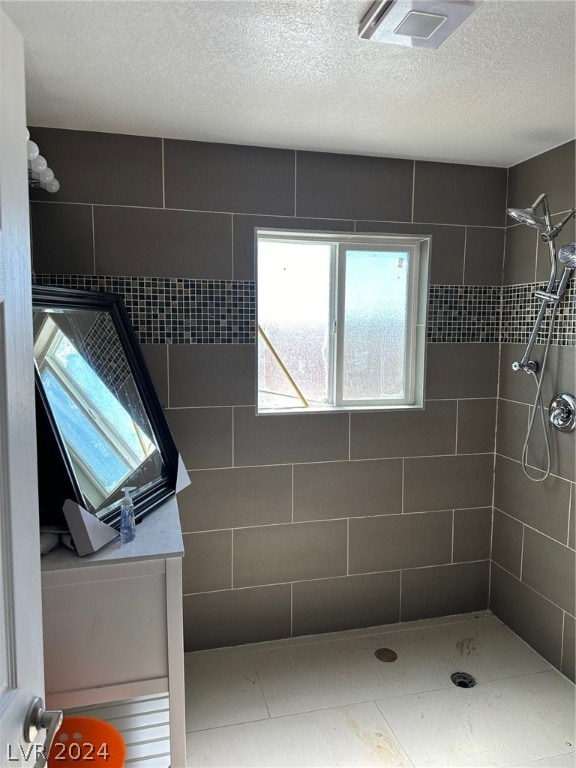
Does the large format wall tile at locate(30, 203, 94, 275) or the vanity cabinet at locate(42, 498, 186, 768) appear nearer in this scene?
the vanity cabinet at locate(42, 498, 186, 768)

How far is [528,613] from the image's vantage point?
246cm

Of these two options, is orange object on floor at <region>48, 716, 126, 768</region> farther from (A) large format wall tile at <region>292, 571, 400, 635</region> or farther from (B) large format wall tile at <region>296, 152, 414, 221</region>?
(B) large format wall tile at <region>296, 152, 414, 221</region>

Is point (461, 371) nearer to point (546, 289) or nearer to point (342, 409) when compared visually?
point (546, 289)

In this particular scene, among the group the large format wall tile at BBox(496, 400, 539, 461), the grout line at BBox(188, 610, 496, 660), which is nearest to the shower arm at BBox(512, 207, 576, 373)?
the large format wall tile at BBox(496, 400, 539, 461)

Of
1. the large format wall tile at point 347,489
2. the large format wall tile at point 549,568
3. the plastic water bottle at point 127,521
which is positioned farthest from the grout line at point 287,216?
the large format wall tile at point 549,568

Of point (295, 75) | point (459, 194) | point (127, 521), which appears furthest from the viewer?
point (459, 194)

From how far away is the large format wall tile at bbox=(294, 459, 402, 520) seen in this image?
2.45 meters

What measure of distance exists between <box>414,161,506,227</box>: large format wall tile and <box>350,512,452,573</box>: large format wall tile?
151cm

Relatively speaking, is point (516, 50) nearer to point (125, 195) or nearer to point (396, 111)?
point (396, 111)

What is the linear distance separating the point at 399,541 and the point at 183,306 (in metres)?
1.59

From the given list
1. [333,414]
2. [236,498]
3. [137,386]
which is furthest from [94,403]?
[333,414]

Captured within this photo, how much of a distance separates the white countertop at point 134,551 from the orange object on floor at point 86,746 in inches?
18.6

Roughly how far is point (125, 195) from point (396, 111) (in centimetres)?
114

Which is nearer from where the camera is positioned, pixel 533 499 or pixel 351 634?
pixel 533 499
